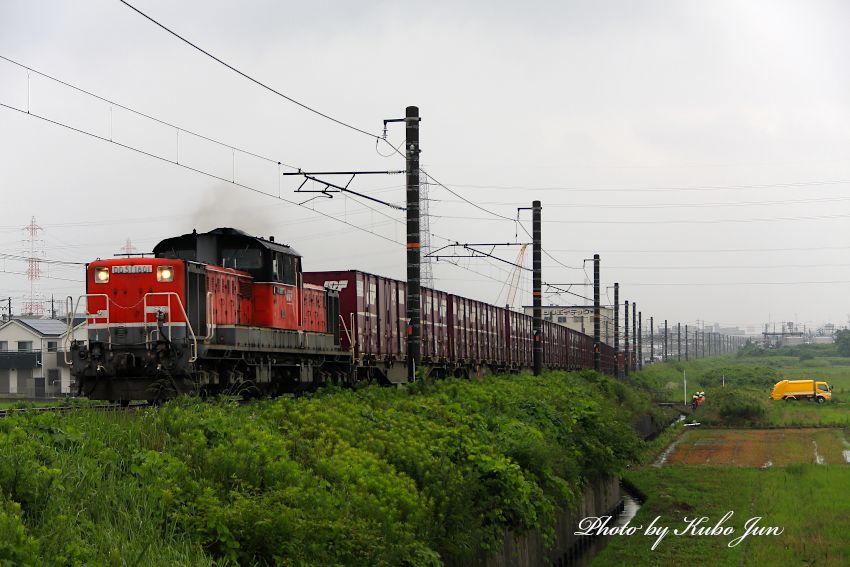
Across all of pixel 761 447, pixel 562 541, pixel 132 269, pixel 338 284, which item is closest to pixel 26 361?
pixel 338 284

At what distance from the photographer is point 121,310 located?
21.1m

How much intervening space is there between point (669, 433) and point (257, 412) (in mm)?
46692

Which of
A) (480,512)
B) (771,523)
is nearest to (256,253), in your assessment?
(480,512)

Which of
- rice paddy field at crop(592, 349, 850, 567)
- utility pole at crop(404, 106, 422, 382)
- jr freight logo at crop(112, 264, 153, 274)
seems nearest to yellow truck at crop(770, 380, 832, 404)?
rice paddy field at crop(592, 349, 850, 567)

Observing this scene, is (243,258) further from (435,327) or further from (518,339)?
(518,339)

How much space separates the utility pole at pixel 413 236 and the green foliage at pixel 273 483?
5.47m

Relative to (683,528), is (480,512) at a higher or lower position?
higher

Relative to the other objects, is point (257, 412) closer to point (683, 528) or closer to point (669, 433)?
point (683, 528)

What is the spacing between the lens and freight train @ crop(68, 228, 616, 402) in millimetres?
20531

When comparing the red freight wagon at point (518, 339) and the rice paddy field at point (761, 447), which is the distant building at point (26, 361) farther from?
the rice paddy field at point (761, 447)

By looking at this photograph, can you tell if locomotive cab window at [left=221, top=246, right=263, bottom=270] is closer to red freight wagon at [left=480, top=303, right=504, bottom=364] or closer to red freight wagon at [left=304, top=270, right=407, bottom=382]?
red freight wagon at [left=304, top=270, right=407, bottom=382]

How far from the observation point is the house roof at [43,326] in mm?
65875

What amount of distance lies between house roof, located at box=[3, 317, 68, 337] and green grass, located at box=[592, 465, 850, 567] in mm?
43537

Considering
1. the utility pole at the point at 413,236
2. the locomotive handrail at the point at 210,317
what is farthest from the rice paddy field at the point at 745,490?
the locomotive handrail at the point at 210,317
